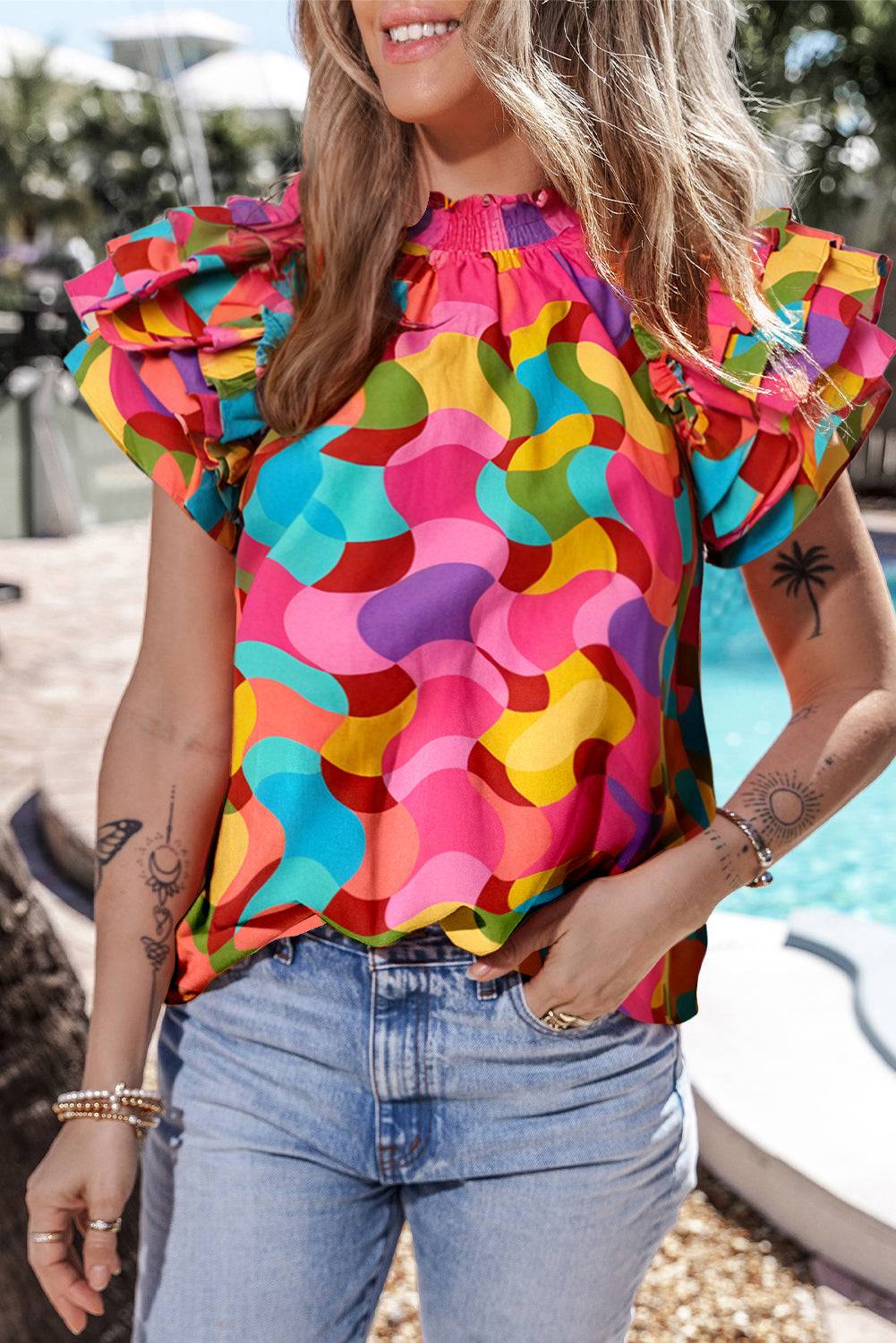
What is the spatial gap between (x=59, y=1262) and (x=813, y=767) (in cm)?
88

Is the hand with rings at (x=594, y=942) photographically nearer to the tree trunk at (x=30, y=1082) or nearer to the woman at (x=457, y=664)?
the woman at (x=457, y=664)

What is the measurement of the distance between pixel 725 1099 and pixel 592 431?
6.46 ft

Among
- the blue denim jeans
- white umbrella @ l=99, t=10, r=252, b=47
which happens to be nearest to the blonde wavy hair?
the blue denim jeans

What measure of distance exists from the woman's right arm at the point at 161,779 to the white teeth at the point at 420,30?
51 cm

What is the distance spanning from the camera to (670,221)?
4.54 ft

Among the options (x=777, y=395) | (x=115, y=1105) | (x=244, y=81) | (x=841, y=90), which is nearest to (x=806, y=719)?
(x=777, y=395)

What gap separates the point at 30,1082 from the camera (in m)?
1.95

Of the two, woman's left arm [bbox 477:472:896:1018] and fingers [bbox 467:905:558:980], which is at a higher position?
woman's left arm [bbox 477:472:896:1018]

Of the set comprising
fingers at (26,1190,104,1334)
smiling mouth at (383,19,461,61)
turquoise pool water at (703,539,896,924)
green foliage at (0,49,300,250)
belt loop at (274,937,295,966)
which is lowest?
turquoise pool water at (703,539,896,924)

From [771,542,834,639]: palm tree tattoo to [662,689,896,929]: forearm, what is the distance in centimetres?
9

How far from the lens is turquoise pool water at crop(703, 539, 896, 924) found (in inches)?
246

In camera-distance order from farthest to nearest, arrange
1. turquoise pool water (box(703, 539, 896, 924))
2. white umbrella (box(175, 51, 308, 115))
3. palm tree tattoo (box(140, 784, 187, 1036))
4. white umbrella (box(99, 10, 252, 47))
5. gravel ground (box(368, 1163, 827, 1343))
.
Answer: white umbrella (box(99, 10, 252, 47))
white umbrella (box(175, 51, 308, 115))
turquoise pool water (box(703, 539, 896, 924))
gravel ground (box(368, 1163, 827, 1343))
palm tree tattoo (box(140, 784, 187, 1036))

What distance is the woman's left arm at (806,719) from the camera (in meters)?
1.31

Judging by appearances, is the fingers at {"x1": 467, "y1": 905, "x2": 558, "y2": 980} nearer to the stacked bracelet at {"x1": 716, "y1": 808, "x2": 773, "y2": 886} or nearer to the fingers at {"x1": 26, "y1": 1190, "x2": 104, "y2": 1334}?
the stacked bracelet at {"x1": 716, "y1": 808, "x2": 773, "y2": 886}
